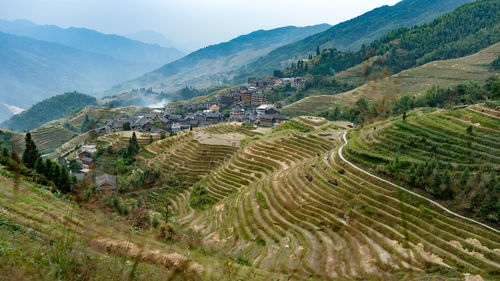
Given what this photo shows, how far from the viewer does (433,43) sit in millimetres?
94750

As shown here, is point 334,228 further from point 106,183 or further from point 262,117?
point 262,117

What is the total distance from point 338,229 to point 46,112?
150435mm

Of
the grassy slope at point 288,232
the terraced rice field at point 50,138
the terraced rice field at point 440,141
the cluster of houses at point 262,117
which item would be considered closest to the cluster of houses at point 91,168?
the grassy slope at point 288,232

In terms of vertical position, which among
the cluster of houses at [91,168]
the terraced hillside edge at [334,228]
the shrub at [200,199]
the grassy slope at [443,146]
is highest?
the grassy slope at [443,146]

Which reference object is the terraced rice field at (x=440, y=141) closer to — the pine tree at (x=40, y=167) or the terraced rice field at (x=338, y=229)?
the terraced rice field at (x=338, y=229)

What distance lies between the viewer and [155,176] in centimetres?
3328

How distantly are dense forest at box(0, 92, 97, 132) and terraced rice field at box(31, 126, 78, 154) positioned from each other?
4535cm

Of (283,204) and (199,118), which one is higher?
(199,118)

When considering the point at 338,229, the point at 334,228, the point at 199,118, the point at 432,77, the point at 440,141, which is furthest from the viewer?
→ the point at 432,77

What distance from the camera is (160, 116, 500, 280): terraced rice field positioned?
12.9 m

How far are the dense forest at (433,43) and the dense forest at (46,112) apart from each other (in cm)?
10396

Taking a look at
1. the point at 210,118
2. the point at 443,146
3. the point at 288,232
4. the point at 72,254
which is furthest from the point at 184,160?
the point at 210,118

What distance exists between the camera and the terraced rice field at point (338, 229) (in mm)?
12875

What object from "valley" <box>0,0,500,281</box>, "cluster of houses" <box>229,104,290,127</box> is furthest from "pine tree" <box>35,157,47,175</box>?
"cluster of houses" <box>229,104,290,127</box>
